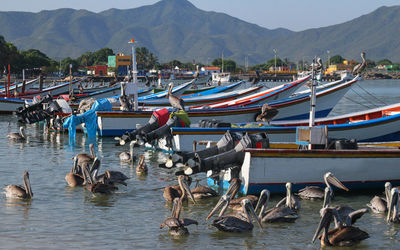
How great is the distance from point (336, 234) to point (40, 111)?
28.8m

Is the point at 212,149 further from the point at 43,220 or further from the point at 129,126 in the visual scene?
the point at 129,126

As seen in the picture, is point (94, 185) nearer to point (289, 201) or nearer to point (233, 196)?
point (233, 196)

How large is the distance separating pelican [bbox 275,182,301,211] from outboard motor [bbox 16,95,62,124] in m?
23.9

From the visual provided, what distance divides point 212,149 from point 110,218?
405 cm

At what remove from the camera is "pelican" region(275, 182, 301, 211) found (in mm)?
15570

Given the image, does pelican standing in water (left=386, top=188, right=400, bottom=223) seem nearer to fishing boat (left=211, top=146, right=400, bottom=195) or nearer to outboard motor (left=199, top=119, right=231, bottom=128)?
fishing boat (left=211, top=146, right=400, bottom=195)

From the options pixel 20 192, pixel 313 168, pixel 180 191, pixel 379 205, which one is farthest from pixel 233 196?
pixel 20 192

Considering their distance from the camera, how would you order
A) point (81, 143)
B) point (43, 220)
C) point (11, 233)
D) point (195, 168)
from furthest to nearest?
point (81, 143), point (195, 168), point (43, 220), point (11, 233)

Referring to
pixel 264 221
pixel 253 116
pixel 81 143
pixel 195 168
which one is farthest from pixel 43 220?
pixel 253 116

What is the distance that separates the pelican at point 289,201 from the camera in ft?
51.1

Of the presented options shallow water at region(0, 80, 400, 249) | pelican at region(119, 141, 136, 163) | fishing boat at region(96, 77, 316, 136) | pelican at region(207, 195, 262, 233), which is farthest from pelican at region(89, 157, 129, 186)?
fishing boat at region(96, 77, 316, 136)

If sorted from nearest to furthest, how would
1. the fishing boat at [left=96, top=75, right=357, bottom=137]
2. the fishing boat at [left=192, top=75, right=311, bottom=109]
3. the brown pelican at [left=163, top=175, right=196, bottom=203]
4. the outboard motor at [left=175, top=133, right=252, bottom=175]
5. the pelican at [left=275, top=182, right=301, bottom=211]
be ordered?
the pelican at [left=275, top=182, right=301, bottom=211]
the brown pelican at [left=163, top=175, right=196, bottom=203]
the outboard motor at [left=175, top=133, right=252, bottom=175]
the fishing boat at [left=96, top=75, right=357, bottom=137]
the fishing boat at [left=192, top=75, right=311, bottom=109]

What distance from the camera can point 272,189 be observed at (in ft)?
57.3

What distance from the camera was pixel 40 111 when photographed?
38781 millimetres
